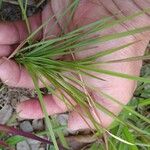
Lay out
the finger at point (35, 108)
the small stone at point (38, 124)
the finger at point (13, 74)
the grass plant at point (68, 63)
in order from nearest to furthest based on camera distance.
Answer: the grass plant at point (68, 63), the finger at point (13, 74), the finger at point (35, 108), the small stone at point (38, 124)

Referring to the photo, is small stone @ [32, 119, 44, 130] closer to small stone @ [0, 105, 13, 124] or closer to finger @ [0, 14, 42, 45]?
small stone @ [0, 105, 13, 124]

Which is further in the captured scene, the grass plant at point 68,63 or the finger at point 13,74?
the finger at point 13,74

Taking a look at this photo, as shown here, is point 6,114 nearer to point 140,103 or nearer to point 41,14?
→ point 41,14

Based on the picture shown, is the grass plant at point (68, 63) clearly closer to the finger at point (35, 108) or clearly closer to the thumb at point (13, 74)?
the thumb at point (13, 74)

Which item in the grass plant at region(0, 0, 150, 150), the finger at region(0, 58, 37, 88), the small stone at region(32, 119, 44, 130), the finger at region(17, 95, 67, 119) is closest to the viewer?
the grass plant at region(0, 0, 150, 150)

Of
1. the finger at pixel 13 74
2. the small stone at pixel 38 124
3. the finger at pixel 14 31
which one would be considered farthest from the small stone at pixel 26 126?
the finger at pixel 14 31

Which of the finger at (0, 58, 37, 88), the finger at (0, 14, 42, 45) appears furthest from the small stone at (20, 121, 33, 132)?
the finger at (0, 14, 42, 45)
